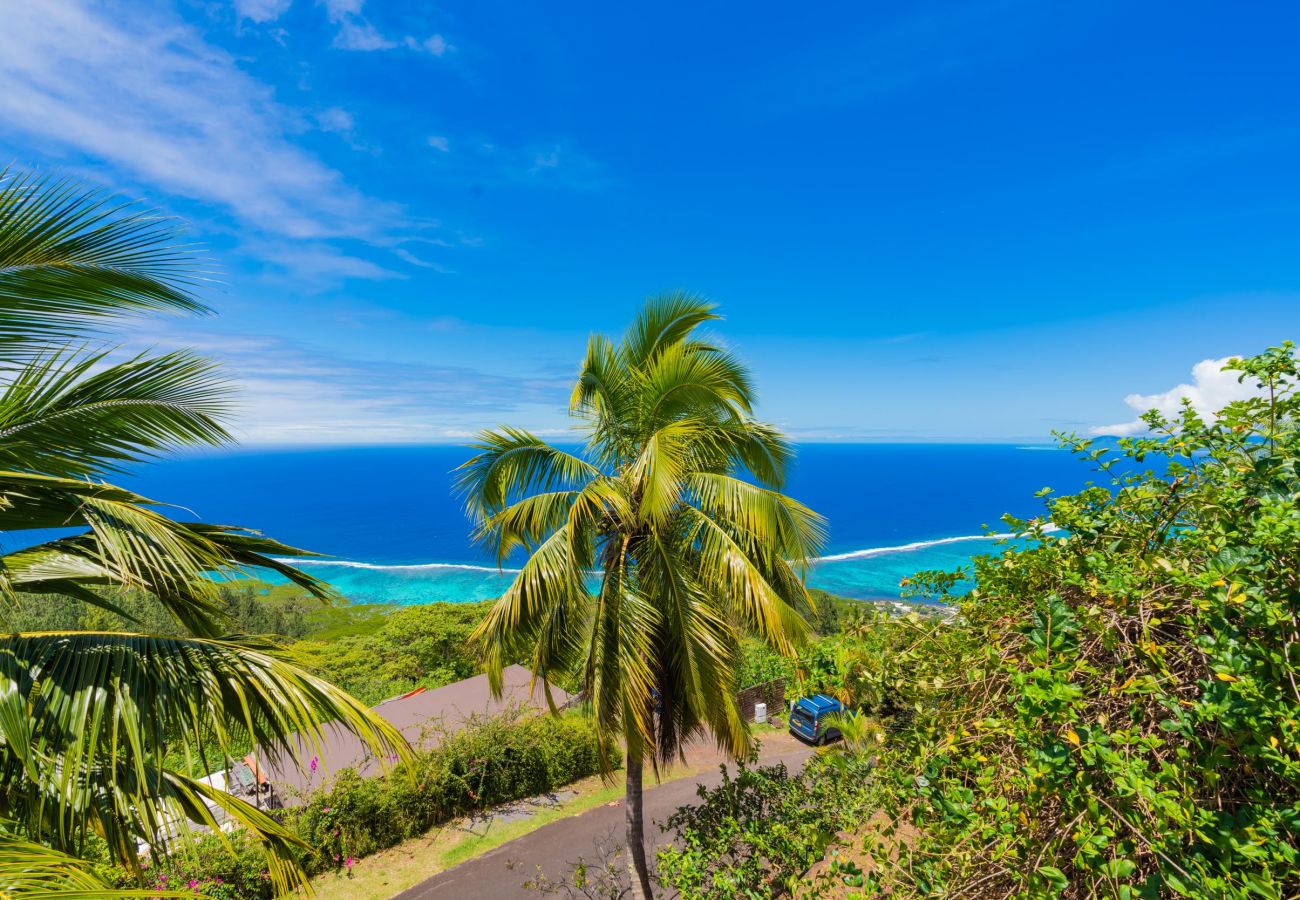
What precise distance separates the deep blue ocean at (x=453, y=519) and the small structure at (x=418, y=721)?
28.0 feet

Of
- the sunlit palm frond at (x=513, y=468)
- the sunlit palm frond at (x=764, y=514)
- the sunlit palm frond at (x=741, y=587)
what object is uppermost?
the sunlit palm frond at (x=513, y=468)

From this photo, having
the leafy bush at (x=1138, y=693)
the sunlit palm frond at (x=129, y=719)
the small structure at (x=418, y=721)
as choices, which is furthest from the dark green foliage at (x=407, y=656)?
the leafy bush at (x=1138, y=693)

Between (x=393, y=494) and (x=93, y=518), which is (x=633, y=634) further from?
(x=393, y=494)

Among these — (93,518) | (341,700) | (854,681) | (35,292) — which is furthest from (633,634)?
(35,292)

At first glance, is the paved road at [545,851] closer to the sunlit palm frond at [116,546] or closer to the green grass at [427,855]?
the green grass at [427,855]

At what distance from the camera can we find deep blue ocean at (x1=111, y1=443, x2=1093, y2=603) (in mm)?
56844

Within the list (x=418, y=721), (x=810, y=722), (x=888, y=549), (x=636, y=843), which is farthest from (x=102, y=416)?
(x=888, y=549)

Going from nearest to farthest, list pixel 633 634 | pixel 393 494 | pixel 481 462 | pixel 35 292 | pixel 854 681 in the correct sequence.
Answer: pixel 35 292
pixel 854 681
pixel 633 634
pixel 481 462
pixel 393 494

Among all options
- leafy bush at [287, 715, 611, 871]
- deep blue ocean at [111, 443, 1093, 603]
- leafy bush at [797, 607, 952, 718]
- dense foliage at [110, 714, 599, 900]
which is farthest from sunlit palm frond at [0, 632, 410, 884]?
deep blue ocean at [111, 443, 1093, 603]

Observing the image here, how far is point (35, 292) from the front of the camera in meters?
2.69

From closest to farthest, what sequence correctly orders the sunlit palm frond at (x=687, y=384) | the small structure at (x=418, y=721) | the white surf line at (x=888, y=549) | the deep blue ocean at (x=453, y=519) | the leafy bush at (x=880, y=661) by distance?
the leafy bush at (x=880, y=661) → the sunlit palm frond at (x=687, y=384) → the small structure at (x=418, y=721) → the deep blue ocean at (x=453, y=519) → the white surf line at (x=888, y=549)

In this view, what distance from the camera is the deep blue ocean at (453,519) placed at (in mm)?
56844

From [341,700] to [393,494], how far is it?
13914 centimetres

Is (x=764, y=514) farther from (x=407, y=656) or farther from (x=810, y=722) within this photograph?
(x=407, y=656)
